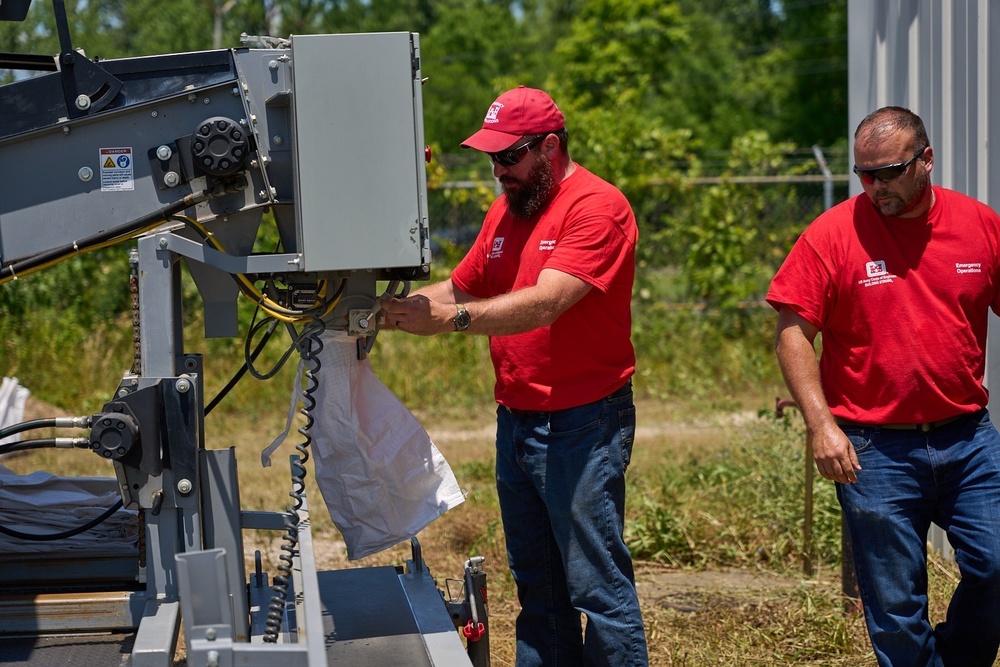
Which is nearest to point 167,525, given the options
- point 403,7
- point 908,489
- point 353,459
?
point 353,459

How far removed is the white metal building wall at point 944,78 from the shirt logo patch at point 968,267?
1.20 meters

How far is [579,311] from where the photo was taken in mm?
3568

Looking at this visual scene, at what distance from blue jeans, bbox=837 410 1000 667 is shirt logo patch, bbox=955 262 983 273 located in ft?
1.56

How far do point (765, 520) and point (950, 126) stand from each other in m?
2.18

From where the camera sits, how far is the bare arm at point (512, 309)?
3.25 metres

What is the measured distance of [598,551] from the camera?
3.50 meters

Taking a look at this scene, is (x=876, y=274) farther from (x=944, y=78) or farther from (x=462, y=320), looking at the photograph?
(x=944, y=78)

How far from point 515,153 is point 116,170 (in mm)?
1253

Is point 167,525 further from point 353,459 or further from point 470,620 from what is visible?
point 470,620

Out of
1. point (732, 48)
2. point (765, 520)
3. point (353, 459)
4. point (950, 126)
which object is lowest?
point (765, 520)

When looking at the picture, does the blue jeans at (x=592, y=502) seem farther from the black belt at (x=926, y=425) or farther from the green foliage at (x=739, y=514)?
the green foliage at (x=739, y=514)

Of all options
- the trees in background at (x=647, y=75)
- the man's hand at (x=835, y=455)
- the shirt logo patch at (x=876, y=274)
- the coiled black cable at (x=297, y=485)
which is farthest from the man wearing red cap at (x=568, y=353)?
the trees in background at (x=647, y=75)

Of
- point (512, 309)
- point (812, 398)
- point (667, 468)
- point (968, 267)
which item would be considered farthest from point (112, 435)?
point (667, 468)

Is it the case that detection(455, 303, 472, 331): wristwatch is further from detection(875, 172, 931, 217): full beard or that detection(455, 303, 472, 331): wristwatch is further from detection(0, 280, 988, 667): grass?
detection(0, 280, 988, 667): grass
